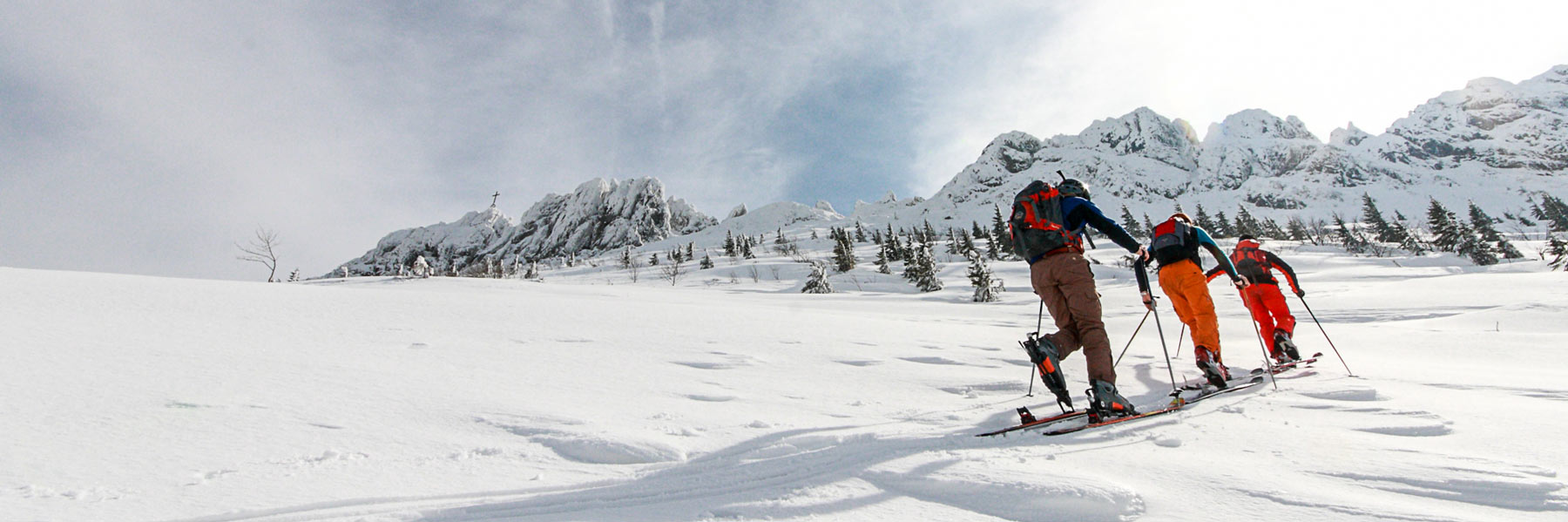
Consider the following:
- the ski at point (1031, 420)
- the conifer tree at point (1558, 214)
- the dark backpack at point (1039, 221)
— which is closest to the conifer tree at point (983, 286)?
the dark backpack at point (1039, 221)

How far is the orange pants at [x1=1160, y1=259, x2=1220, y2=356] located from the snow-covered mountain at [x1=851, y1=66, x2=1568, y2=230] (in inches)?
6797

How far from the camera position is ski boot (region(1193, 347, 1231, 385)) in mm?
4617

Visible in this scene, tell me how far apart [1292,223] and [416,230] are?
22039cm

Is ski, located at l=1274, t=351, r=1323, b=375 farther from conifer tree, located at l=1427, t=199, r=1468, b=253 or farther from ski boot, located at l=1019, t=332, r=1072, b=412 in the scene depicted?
conifer tree, located at l=1427, t=199, r=1468, b=253

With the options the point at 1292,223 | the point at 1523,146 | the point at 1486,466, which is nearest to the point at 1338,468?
the point at 1486,466

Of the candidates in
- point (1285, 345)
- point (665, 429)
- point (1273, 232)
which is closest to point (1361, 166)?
point (1273, 232)

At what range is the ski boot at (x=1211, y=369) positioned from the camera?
4.62m

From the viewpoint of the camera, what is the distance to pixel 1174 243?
596 centimetres

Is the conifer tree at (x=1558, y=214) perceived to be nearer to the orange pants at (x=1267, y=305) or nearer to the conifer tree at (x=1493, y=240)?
the conifer tree at (x=1493, y=240)

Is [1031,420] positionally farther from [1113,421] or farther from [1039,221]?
[1039,221]

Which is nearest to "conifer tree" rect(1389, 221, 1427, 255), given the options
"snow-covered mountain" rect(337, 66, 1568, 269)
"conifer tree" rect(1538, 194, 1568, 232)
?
"conifer tree" rect(1538, 194, 1568, 232)

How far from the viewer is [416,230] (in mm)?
191000

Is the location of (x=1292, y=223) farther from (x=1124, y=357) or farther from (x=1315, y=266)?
(x=1124, y=357)

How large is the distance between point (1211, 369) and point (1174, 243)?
1.75 m
